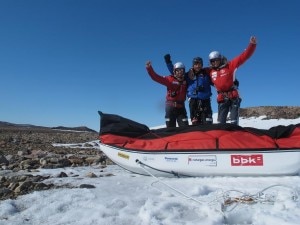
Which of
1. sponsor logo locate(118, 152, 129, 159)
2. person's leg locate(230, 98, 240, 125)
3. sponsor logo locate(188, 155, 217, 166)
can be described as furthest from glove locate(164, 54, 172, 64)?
sponsor logo locate(188, 155, 217, 166)

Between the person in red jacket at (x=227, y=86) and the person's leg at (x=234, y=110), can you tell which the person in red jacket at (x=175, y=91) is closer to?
the person in red jacket at (x=227, y=86)

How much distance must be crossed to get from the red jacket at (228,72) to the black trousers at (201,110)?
52cm

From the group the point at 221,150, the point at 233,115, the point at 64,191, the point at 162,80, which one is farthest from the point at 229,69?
the point at 64,191

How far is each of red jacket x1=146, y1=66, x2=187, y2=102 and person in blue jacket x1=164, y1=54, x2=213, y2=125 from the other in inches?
7.8

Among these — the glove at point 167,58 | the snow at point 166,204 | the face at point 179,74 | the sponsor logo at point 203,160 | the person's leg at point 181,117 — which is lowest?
the snow at point 166,204

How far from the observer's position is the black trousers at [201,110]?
7648 millimetres

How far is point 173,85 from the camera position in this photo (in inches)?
313

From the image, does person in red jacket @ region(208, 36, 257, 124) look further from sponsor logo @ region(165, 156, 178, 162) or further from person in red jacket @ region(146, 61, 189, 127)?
sponsor logo @ region(165, 156, 178, 162)

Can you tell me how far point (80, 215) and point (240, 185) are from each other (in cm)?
209

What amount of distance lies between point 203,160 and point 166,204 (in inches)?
64.9

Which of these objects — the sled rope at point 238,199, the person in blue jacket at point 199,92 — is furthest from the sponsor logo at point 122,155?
the person in blue jacket at point 199,92

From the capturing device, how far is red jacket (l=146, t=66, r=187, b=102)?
26.0 feet

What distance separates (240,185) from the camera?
4504mm

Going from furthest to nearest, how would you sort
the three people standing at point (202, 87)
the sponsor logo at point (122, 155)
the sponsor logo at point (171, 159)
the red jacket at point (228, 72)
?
1. the three people standing at point (202, 87)
2. the red jacket at point (228, 72)
3. the sponsor logo at point (122, 155)
4. the sponsor logo at point (171, 159)
